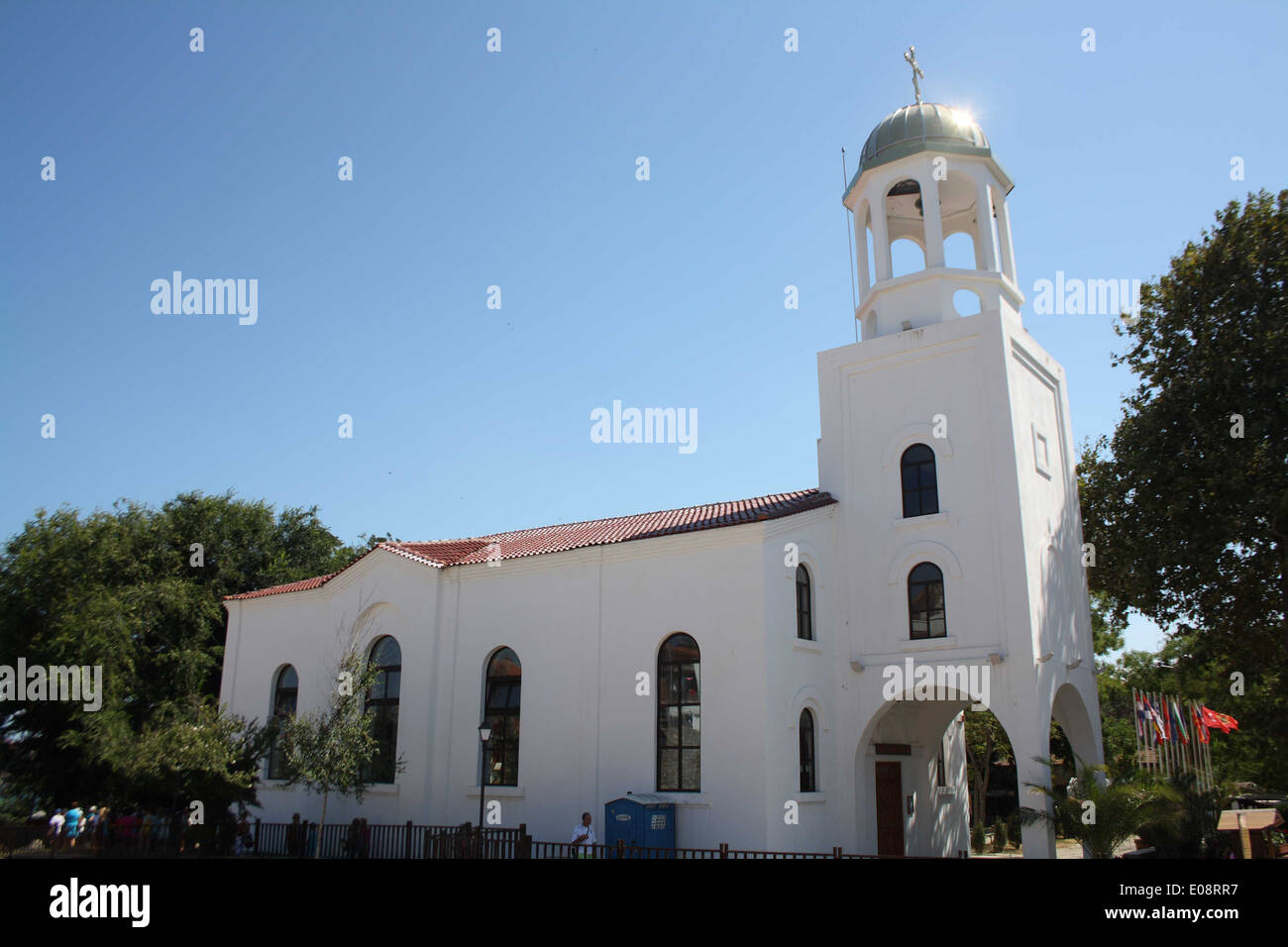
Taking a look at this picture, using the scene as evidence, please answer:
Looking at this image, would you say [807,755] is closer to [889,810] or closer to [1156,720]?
[889,810]

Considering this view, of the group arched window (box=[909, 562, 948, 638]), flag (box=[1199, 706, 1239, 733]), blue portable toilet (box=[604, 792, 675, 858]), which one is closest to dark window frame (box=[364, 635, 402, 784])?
blue portable toilet (box=[604, 792, 675, 858])

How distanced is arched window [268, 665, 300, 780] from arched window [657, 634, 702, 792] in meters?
12.5

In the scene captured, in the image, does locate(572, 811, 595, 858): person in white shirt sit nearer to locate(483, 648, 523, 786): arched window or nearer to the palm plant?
locate(483, 648, 523, 786): arched window

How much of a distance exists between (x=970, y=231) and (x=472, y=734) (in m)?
18.5

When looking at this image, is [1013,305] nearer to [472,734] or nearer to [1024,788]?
[1024,788]

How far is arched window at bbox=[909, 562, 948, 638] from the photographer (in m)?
19.5

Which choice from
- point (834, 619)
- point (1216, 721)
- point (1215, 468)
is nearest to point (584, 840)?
point (834, 619)

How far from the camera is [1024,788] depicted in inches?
A: 682

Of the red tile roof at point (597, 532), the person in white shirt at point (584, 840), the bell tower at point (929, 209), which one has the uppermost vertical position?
the bell tower at point (929, 209)

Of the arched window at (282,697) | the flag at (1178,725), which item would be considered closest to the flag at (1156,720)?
the flag at (1178,725)

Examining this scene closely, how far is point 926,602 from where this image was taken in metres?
19.7

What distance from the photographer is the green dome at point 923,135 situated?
2227 cm

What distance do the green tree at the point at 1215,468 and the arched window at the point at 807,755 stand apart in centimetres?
1143

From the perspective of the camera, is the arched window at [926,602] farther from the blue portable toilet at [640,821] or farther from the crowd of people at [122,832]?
the crowd of people at [122,832]
